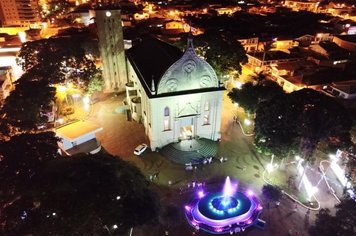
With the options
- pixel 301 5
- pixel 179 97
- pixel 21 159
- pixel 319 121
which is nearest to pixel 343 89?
pixel 319 121

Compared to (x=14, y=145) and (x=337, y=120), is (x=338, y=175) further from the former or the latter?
(x=14, y=145)

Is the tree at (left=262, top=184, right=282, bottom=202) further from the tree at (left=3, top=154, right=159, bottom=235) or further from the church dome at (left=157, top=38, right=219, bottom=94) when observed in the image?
the tree at (left=3, top=154, right=159, bottom=235)

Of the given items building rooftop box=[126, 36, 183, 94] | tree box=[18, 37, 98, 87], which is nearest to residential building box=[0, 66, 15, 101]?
tree box=[18, 37, 98, 87]

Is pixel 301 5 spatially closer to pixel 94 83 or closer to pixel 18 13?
pixel 18 13

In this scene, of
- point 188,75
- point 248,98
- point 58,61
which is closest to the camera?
point 188,75

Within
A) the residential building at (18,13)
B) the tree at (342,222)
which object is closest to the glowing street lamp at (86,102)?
the tree at (342,222)

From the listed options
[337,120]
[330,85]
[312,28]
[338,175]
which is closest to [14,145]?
[337,120]
